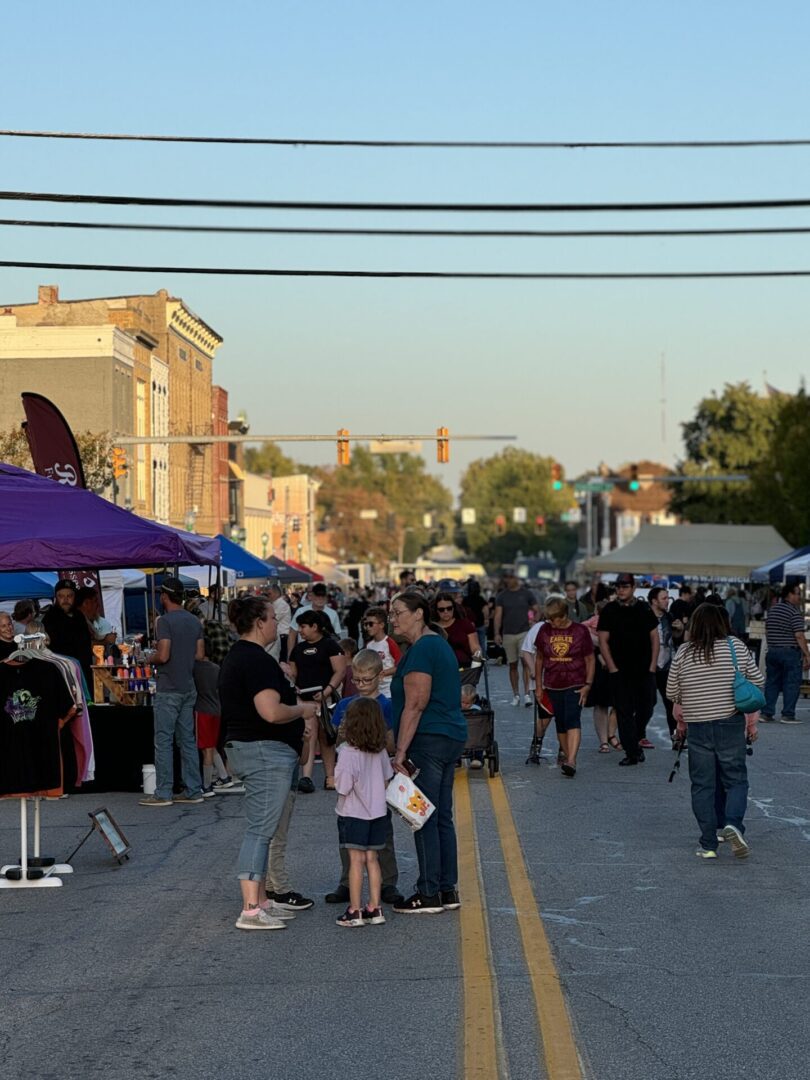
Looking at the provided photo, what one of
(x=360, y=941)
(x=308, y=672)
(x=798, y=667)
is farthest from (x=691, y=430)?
(x=360, y=941)

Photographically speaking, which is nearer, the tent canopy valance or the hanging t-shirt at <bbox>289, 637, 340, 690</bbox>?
the hanging t-shirt at <bbox>289, 637, 340, 690</bbox>

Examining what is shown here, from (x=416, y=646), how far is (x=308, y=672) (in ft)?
18.4

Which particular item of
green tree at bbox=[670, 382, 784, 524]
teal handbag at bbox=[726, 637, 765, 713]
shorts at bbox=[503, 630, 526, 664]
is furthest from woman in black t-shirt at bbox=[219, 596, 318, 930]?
green tree at bbox=[670, 382, 784, 524]

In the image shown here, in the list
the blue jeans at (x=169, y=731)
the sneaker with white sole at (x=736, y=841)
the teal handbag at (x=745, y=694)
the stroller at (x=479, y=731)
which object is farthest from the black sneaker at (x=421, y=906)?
the stroller at (x=479, y=731)

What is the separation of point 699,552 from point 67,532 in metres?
32.8

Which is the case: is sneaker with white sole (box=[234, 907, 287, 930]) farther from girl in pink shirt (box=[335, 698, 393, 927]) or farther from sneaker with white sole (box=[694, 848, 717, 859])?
sneaker with white sole (box=[694, 848, 717, 859])

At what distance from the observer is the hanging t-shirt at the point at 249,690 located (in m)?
9.14

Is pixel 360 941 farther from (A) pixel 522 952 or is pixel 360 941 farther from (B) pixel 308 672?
(B) pixel 308 672

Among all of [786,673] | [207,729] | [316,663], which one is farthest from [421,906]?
[786,673]

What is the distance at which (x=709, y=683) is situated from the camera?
11.6 meters

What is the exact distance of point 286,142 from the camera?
74.9 ft

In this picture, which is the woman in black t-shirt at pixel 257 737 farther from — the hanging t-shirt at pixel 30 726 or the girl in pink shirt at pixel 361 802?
the hanging t-shirt at pixel 30 726

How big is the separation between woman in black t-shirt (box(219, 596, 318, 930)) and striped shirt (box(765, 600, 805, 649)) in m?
15.3

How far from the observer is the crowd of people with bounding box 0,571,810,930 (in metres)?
9.23
